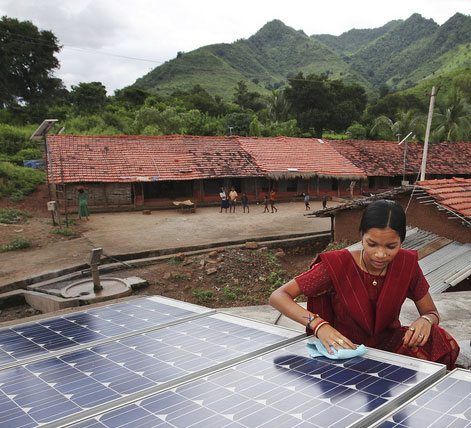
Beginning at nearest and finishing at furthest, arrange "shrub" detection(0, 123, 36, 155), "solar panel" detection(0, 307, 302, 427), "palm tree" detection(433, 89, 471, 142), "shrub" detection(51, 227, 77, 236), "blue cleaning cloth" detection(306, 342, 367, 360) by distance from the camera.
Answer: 1. "solar panel" detection(0, 307, 302, 427)
2. "blue cleaning cloth" detection(306, 342, 367, 360)
3. "shrub" detection(51, 227, 77, 236)
4. "shrub" detection(0, 123, 36, 155)
5. "palm tree" detection(433, 89, 471, 142)

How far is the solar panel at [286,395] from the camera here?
1511 mm

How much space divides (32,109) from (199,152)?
23.4 m

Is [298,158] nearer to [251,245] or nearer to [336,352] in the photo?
[251,245]

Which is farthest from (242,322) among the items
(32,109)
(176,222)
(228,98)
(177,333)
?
(228,98)

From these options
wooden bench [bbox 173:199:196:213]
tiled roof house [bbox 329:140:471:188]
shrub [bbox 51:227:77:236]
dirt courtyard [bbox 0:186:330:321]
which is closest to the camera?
dirt courtyard [bbox 0:186:330:321]

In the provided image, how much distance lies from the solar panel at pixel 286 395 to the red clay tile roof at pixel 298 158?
807 inches

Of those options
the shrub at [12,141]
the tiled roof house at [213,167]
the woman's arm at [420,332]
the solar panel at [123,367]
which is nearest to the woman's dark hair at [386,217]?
the woman's arm at [420,332]

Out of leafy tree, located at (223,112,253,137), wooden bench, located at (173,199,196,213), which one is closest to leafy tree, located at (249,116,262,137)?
leafy tree, located at (223,112,253,137)

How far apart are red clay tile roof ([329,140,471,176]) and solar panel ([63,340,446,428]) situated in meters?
24.5

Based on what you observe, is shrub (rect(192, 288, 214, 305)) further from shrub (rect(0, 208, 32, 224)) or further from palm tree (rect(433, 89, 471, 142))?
palm tree (rect(433, 89, 471, 142))

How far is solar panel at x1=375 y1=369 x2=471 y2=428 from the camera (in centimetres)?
143

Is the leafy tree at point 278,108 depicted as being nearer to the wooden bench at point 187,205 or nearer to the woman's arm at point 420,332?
the wooden bench at point 187,205

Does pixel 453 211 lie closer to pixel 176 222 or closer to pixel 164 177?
pixel 176 222

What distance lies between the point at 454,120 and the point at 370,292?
122 feet
